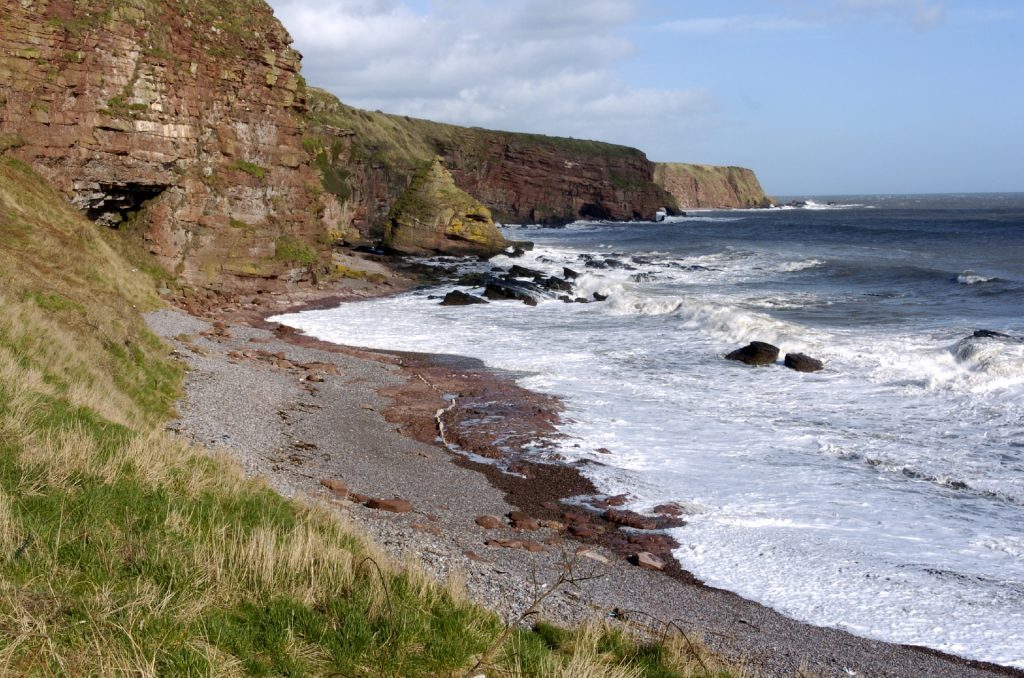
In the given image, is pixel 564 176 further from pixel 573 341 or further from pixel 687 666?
pixel 687 666

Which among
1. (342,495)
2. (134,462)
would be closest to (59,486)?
(134,462)

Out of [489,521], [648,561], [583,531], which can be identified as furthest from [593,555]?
[489,521]

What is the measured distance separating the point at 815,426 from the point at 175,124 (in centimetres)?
2138

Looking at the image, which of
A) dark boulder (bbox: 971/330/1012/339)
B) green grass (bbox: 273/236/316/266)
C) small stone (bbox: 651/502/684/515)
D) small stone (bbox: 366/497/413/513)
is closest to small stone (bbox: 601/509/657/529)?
small stone (bbox: 651/502/684/515)

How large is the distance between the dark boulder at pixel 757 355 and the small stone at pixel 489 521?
12.3 meters

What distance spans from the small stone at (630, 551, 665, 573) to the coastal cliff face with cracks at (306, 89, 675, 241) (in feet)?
207

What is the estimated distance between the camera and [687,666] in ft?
19.3

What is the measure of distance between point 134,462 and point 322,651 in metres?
3.23

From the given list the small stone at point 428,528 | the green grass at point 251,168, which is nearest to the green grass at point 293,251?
the green grass at point 251,168

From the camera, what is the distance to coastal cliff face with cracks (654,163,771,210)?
533 feet

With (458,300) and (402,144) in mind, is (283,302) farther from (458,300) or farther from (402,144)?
(402,144)

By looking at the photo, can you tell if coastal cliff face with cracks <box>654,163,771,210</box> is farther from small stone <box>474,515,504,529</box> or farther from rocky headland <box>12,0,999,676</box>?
small stone <box>474,515,504,529</box>

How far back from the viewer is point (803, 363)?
20406mm

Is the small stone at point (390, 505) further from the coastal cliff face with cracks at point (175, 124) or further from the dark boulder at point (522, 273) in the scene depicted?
the dark boulder at point (522, 273)
